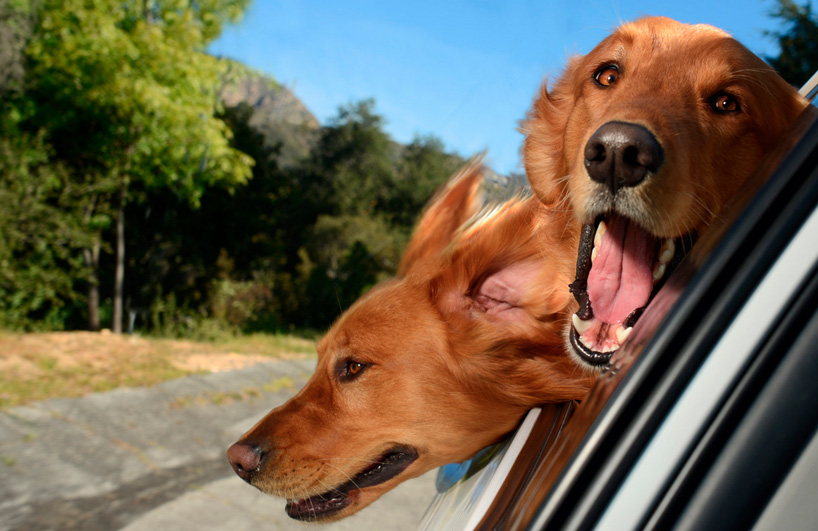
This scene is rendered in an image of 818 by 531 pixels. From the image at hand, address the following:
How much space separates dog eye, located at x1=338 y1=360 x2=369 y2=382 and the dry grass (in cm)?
502

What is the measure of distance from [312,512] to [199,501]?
3.25m

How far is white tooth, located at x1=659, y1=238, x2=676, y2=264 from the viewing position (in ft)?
4.88

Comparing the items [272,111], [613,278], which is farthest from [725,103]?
[272,111]

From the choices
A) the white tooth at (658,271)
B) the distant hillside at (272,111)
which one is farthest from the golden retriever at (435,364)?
the distant hillside at (272,111)

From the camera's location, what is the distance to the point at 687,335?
0.81m

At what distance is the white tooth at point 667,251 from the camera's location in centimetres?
149

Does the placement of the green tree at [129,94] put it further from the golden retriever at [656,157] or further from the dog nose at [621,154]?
the dog nose at [621,154]

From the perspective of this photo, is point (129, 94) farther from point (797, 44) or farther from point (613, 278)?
point (797, 44)

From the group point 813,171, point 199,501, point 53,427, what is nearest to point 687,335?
point 813,171

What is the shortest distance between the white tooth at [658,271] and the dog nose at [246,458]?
1.36 meters

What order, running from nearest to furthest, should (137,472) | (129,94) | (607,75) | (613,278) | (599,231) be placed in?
(613,278)
(599,231)
(607,75)
(137,472)
(129,94)

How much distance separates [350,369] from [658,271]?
3.34 ft

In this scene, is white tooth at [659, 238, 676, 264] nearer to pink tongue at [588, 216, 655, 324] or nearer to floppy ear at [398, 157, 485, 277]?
pink tongue at [588, 216, 655, 324]

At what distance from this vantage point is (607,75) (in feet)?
5.81
